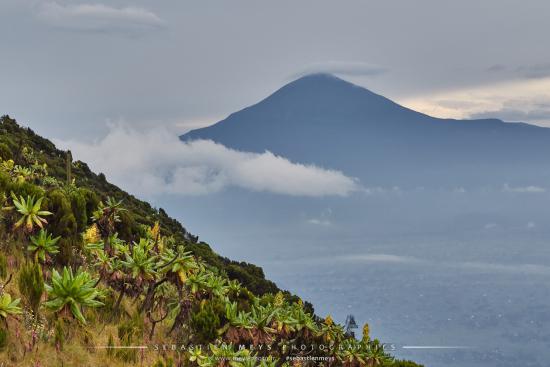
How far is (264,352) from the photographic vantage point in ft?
32.2

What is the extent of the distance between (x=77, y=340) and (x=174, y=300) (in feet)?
10.6

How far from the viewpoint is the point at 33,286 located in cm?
848

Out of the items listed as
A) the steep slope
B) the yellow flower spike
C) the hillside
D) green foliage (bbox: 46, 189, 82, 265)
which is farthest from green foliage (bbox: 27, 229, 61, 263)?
the steep slope

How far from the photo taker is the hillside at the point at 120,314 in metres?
7.70

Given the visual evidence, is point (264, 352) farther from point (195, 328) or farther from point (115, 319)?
point (115, 319)

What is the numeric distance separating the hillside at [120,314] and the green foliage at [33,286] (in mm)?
14

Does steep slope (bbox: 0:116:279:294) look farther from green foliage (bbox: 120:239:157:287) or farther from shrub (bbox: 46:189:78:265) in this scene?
green foliage (bbox: 120:239:157:287)

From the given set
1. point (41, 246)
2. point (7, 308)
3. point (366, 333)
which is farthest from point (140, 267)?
point (366, 333)

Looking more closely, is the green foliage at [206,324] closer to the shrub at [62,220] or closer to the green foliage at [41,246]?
the green foliage at [41,246]

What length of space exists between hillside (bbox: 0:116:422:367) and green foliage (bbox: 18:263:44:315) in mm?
14

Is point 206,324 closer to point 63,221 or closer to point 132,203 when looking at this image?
point 63,221

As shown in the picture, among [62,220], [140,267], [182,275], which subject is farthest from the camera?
[62,220]

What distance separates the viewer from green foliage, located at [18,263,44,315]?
8.44 metres

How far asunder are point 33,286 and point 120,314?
2.05 m
